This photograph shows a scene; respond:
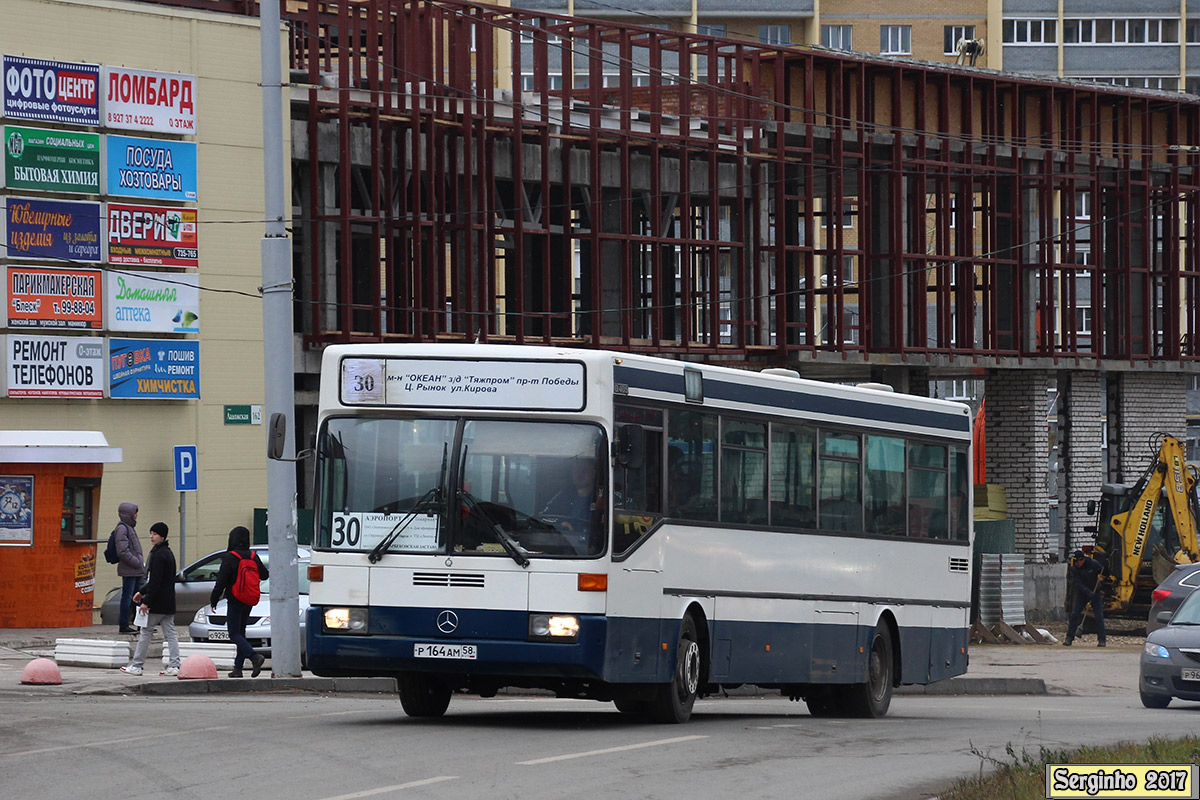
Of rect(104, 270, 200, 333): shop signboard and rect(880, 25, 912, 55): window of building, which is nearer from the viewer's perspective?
rect(104, 270, 200, 333): shop signboard

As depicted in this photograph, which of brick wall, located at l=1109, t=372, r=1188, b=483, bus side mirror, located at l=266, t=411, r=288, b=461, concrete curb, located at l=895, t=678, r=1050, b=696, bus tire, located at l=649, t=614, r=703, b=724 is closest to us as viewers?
bus tire, located at l=649, t=614, r=703, b=724

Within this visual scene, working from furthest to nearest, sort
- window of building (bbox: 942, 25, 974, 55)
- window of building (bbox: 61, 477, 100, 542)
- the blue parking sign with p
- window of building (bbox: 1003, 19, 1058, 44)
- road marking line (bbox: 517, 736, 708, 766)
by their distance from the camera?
window of building (bbox: 942, 25, 974, 55), window of building (bbox: 1003, 19, 1058, 44), the blue parking sign with p, window of building (bbox: 61, 477, 100, 542), road marking line (bbox: 517, 736, 708, 766)

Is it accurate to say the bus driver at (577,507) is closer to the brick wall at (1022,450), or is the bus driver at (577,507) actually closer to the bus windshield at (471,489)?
the bus windshield at (471,489)

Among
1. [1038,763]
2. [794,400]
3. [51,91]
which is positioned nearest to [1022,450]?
[51,91]

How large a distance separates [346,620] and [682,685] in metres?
2.62

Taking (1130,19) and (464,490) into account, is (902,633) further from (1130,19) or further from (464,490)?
(1130,19)

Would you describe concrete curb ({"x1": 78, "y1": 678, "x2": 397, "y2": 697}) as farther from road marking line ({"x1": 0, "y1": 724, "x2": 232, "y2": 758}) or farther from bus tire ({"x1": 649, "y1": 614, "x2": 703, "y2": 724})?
bus tire ({"x1": 649, "y1": 614, "x2": 703, "y2": 724})

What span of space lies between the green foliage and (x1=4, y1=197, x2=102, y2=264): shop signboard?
2326 cm

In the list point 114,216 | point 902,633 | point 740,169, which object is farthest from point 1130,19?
point 902,633

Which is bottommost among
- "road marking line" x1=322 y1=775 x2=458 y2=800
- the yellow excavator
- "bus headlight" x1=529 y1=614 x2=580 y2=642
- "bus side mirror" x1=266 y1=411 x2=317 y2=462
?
the yellow excavator

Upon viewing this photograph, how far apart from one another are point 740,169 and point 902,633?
87.1ft

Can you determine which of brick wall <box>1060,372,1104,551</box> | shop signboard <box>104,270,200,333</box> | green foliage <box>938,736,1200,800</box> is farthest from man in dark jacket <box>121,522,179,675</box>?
brick wall <box>1060,372,1104,551</box>

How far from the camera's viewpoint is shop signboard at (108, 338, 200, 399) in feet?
110

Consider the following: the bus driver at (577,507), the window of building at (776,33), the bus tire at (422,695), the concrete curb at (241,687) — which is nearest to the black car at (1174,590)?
the concrete curb at (241,687)
